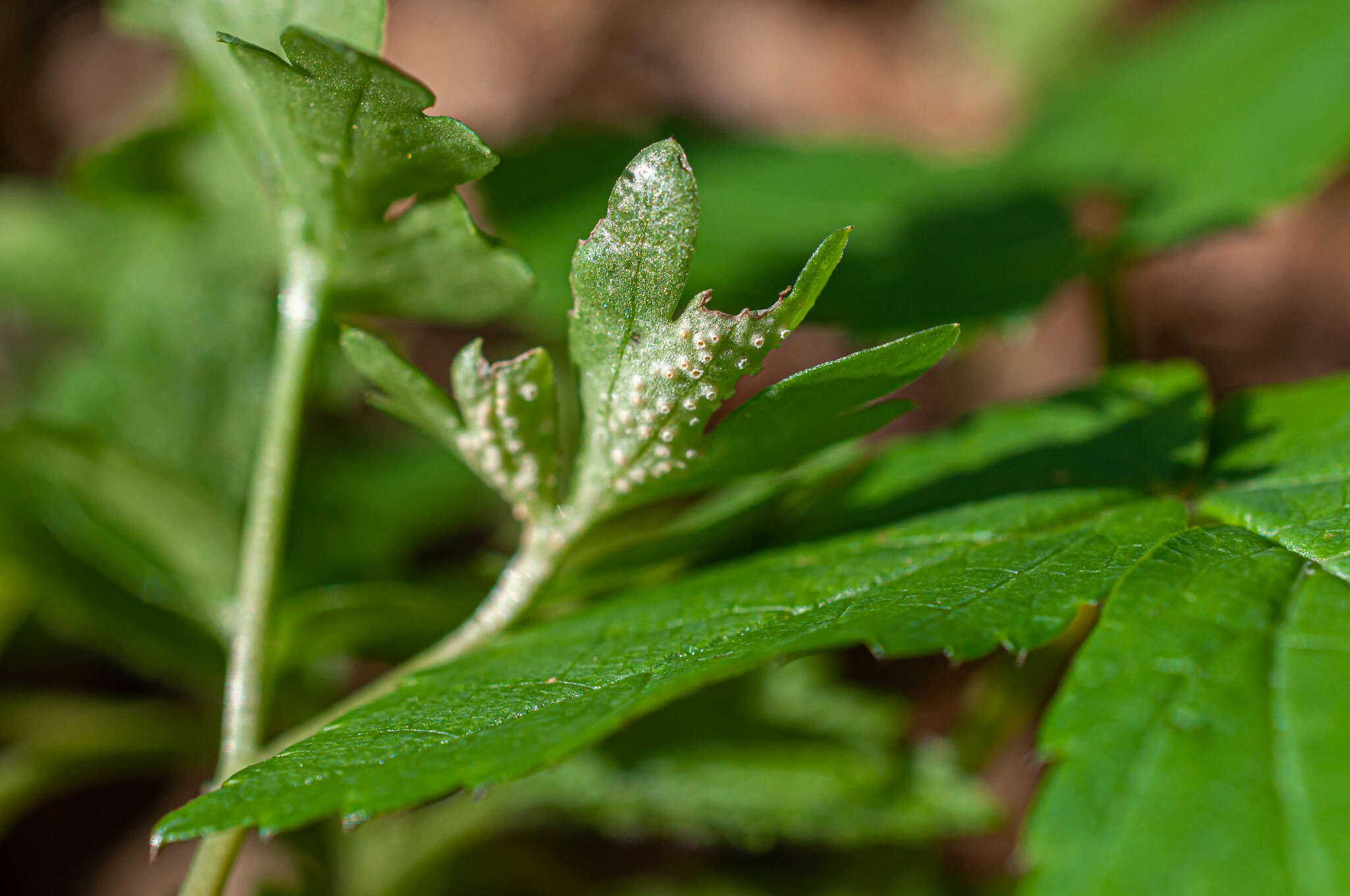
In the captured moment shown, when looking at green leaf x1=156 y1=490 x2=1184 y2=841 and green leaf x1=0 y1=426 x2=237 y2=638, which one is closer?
green leaf x1=156 y1=490 x2=1184 y2=841

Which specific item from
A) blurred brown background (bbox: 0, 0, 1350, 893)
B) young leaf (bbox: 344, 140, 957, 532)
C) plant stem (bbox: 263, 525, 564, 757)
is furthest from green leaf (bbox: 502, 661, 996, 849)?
blurred brown background (bbox: 0, 0, 1350, 893)

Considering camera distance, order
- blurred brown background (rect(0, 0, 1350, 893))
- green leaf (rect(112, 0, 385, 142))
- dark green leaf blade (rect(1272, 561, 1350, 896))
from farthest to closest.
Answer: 1. blurred brown background (rect(0, 0, 1350, 893))
2. green leaf (rect(112, 0, 385, 142))
3. dark green leaf blade (rect(1272, 561, 1350, 896))

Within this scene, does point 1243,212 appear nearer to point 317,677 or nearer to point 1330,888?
point 1330,888

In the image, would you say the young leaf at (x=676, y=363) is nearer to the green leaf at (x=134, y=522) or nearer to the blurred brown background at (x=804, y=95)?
the green leaf at (x=134, y=522)

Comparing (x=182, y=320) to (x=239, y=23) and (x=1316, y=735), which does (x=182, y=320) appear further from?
(x=1316, y=735)

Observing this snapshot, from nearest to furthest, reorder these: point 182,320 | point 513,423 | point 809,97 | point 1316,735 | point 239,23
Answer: point 1316,735, point 513,423, point 239,23, point 182,320, point 809,97

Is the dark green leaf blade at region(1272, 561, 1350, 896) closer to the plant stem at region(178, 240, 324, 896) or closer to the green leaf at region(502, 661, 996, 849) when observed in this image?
the green leaf at region(502, 661, 996, 849)

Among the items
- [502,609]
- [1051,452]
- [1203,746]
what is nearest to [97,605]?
[502,609]
